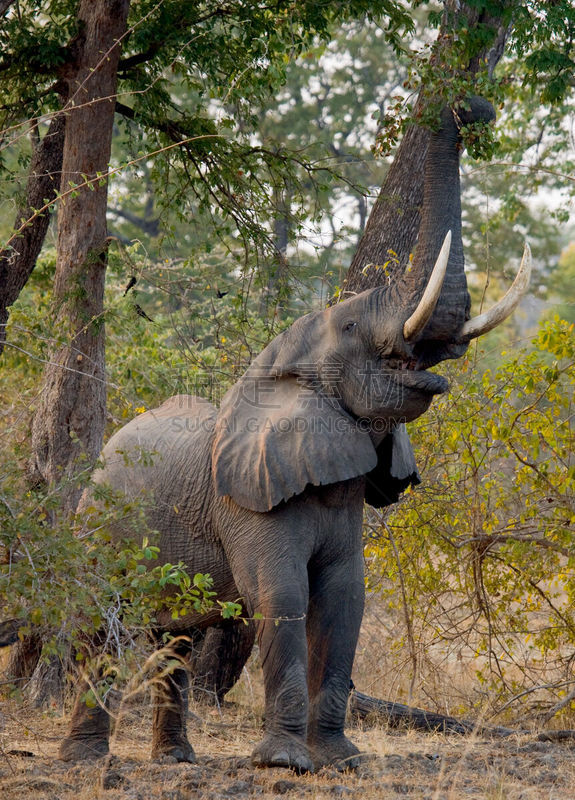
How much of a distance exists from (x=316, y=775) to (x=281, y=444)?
1.67 meters

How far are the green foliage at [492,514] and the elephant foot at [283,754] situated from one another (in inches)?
118

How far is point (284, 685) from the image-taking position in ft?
17.3

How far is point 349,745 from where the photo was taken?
5508mm

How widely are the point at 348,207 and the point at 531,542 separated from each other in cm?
1810

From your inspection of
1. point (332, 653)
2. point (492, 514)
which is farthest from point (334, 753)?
point (492, 514)

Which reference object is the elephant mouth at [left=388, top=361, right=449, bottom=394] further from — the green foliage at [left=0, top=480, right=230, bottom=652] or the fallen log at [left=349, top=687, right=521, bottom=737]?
the fallen log at [left=349, top=687, right=521, bottom=737]

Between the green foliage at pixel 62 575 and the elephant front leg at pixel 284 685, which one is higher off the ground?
the green foliage at pixel 62 575

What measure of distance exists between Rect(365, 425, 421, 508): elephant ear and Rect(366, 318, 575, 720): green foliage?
80.9 inches

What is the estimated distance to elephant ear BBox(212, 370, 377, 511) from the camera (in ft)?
17.8

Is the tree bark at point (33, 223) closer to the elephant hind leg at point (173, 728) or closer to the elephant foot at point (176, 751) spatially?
the elephant hind leg at point (173, 728)

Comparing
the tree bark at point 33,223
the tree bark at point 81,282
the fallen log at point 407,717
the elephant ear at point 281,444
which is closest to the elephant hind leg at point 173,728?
the elephant ear at point 281,444

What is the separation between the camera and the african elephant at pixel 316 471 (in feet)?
17.3

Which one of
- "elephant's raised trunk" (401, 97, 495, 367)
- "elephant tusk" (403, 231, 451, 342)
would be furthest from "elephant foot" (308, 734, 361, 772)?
"elephant tusk" (403, 231, 451, 342)

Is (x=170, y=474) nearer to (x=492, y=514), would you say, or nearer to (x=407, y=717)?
(x=407, y=717)
